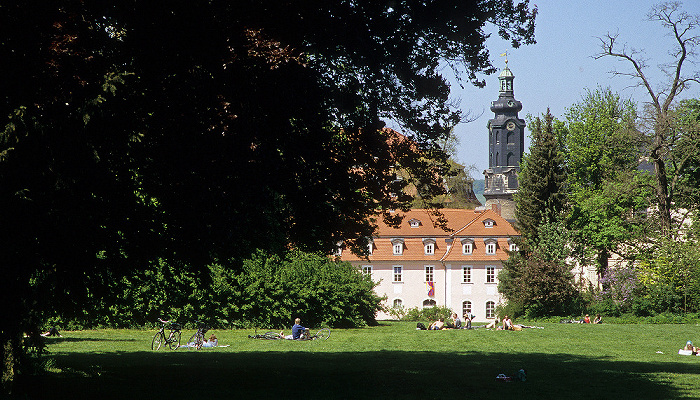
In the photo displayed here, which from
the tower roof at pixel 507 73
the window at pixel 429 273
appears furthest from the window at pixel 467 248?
the tower roof at pixel 507 73

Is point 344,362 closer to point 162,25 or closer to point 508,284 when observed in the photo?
point 162,25

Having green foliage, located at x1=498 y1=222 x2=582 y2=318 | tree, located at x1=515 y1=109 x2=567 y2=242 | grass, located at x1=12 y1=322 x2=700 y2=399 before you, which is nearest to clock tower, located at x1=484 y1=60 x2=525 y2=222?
tree, located at x1=515 y1=109 x2=567 y2=242

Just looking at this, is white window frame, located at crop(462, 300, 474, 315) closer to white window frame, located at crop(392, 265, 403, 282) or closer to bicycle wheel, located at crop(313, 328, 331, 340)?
white window frame, located at crop(392, 265, 403, 282)

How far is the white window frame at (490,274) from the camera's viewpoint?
6669 cm

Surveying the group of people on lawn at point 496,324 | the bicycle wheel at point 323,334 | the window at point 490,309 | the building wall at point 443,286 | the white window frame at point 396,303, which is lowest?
the bicycle wheel at point 323,334

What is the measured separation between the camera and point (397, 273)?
68.0 meters

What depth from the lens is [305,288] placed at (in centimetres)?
3731

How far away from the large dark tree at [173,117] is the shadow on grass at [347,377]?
7.39ft

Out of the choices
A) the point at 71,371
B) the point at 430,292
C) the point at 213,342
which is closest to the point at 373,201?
the point at 71,371

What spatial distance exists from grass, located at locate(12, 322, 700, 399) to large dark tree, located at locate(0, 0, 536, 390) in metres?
2.35

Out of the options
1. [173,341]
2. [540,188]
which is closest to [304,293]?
[173,341]

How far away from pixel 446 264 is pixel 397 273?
450 cm

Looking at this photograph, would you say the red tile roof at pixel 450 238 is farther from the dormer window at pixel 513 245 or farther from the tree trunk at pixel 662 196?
the tree trunk at pixel 662 196

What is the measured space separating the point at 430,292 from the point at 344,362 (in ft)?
161
